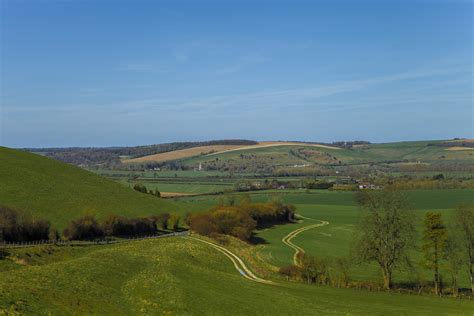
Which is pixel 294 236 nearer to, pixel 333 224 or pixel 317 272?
pixel 333 224

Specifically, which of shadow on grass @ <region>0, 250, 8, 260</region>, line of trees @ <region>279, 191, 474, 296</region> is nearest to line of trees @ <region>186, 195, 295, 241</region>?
line of trees @ <region>279, 191, 474, 296</region>

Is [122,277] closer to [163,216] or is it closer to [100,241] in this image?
[100,241]

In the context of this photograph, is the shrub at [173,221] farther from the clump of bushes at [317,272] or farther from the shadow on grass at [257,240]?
the clump of bushes at [317,272]

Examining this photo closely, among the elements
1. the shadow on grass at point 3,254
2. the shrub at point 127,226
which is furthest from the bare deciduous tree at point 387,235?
the shrub at point 127,226

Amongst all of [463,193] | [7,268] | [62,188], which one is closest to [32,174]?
[62,188]

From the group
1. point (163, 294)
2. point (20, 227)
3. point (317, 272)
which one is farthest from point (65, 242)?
point (163, 294)

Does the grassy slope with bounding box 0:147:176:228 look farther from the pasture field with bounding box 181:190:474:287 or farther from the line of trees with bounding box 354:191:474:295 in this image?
the line of trees with bounding box 354:191:474:295
